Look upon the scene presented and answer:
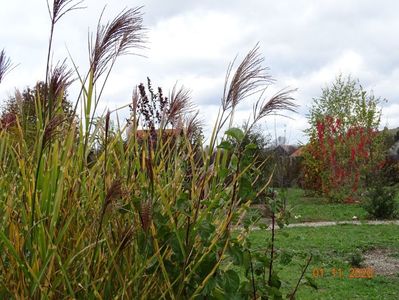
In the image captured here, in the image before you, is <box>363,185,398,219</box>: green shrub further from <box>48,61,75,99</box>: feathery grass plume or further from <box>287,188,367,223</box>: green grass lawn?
<box>48,61,75,99</box>: feathery grass plume

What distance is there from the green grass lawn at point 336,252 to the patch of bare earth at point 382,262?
15cm

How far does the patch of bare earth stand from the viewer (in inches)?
307

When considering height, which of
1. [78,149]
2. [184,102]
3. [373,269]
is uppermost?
[184,102]

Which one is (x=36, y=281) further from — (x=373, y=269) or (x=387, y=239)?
(x=387, y=239)

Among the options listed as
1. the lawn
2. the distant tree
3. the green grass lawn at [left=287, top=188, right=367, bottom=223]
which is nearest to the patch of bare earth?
the lawn

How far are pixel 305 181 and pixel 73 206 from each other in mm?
19502

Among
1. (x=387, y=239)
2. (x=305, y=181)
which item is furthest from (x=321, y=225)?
(x=305, y=181)

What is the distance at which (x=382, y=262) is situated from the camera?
8.49m

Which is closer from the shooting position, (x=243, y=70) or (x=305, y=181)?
(x=243, y=70)

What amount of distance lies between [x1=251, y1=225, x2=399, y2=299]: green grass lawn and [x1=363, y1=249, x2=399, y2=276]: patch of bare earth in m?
0.15

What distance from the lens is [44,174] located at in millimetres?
2734
